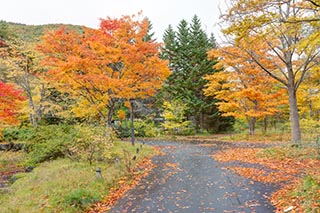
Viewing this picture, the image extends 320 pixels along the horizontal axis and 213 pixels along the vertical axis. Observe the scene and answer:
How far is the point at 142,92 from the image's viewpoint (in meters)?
13.6

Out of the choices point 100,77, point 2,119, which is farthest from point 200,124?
point 2,119

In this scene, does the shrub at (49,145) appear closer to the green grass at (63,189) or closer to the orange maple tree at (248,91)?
the green grass at (63,189)

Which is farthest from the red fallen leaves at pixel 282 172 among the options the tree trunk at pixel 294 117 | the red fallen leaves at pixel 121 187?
the red fallen leaves at pixel 121 187

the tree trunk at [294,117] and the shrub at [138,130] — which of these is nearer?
the tree trunk at [294,117]

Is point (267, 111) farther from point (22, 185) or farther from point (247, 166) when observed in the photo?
point (22, 185)

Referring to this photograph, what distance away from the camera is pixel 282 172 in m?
8.20

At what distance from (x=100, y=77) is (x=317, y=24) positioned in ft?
29.2

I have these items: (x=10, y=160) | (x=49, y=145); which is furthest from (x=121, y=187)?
(x=10, y=160)

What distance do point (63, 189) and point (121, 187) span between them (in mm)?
1691

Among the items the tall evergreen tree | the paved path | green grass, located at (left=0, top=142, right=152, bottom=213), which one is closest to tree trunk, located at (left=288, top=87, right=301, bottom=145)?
the paved path

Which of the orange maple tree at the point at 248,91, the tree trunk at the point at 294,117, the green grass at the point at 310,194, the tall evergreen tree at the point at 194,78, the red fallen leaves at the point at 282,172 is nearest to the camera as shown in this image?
the green grass at the point at 310,194

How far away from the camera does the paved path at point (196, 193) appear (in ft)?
18.2

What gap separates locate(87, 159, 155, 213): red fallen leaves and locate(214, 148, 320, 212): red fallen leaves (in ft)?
11.0

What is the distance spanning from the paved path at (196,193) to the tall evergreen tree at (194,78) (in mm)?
16614
